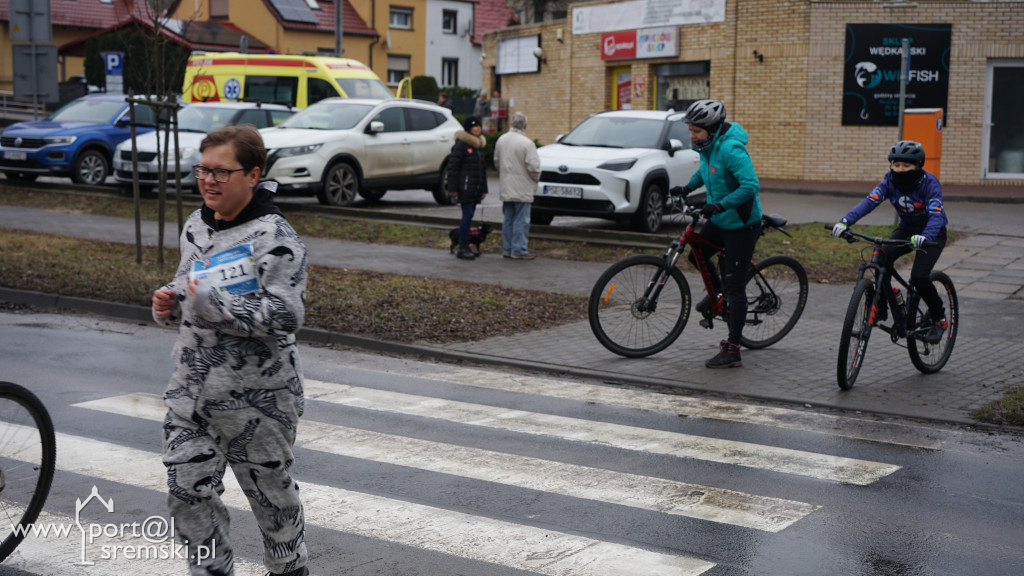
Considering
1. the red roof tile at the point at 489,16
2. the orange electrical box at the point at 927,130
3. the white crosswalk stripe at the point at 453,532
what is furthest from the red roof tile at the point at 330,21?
the white crosswalk stripe at the point at 453,532

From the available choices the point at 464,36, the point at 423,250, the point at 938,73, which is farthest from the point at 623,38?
the point at 464,36

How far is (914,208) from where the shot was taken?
820 cm

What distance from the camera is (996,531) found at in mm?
5164

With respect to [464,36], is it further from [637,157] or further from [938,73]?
[637,157]

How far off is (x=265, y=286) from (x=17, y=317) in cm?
801

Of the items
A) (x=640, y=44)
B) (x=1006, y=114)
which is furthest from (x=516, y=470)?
(x=640, y=44)

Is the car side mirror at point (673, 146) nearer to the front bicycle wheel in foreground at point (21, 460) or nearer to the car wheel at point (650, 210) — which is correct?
the car wheel at point (650, 210)

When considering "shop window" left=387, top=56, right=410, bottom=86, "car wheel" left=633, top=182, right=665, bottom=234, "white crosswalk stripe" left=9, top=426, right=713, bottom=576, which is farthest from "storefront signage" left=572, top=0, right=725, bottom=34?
"shop window" left=387, top=56, right=410, bottom=86

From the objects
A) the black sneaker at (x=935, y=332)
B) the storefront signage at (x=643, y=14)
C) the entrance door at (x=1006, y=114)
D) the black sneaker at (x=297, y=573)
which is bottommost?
the black sneaker at (x=297, y=573)

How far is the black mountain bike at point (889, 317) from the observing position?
7.97 meters

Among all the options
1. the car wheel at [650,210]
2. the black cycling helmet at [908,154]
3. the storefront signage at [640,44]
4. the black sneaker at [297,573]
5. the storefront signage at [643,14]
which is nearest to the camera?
the black sneaker at [297,573]

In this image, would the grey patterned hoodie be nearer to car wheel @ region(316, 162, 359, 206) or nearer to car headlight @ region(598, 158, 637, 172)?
car headlight @ region(598, 158, 637, 172)

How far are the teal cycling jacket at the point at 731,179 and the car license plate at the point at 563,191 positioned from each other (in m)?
7.07

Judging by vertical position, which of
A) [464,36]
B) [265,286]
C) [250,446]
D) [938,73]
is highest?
[464,36]
